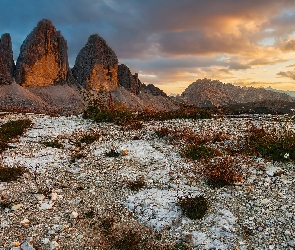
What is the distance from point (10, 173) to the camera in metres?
12.4

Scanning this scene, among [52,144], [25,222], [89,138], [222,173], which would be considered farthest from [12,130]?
[222,173]

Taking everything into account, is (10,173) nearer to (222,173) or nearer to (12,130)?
(12,130)

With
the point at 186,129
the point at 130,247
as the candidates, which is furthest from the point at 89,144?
the point at 130,247

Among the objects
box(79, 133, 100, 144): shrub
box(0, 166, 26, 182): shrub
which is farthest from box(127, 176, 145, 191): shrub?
box(79, 133, 100, 144): shrub

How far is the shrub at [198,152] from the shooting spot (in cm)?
1423

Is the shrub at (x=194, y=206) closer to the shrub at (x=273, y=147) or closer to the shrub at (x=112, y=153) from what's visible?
the shrub at (x=273, y=147)

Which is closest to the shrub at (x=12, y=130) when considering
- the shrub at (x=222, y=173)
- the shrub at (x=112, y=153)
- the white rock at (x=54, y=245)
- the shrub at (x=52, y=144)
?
the shrub at (x=52, y=144)

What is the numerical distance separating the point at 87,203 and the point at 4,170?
4430 millimetres

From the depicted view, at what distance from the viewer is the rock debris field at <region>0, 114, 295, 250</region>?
871 cm

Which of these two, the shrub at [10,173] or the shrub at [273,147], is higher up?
the shrub at [273,147]

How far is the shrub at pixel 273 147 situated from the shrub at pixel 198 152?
1.86 metres

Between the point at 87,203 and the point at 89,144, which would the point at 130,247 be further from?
the point at 89,144

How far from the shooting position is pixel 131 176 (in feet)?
41.1

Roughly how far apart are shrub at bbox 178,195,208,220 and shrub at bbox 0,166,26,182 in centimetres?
685
